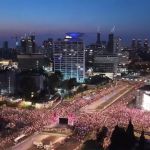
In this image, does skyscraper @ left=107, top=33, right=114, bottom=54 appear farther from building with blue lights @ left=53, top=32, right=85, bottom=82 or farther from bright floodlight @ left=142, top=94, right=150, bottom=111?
bright floodlight @ left=142, top=94, right=150, bottom=111

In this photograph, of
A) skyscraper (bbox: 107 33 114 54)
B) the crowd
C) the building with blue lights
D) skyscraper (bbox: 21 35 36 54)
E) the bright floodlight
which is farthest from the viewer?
skyscraper (bbox: 107 33 114 54)

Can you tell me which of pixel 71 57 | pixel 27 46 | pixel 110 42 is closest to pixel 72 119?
pixel 71 57

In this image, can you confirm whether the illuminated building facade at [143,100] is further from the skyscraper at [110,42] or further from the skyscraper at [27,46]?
the skyscraper at [110,42]

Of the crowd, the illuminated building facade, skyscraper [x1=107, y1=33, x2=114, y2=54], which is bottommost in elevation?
the crowd

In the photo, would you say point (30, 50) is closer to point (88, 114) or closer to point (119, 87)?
point (119, 87)

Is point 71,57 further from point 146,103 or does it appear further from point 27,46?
point 27,46

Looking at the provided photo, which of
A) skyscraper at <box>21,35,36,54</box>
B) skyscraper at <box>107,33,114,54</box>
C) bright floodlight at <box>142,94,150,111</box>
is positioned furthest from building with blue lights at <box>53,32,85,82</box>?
skyscraper at <box>107,33,114,54</box>

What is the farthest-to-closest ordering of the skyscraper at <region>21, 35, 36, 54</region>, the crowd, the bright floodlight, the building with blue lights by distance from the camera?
1. the skyscraper at <region>21, 35, 36, 54</region>
2. the building with blue lights
3. the bright floodlight
4. the crowd
